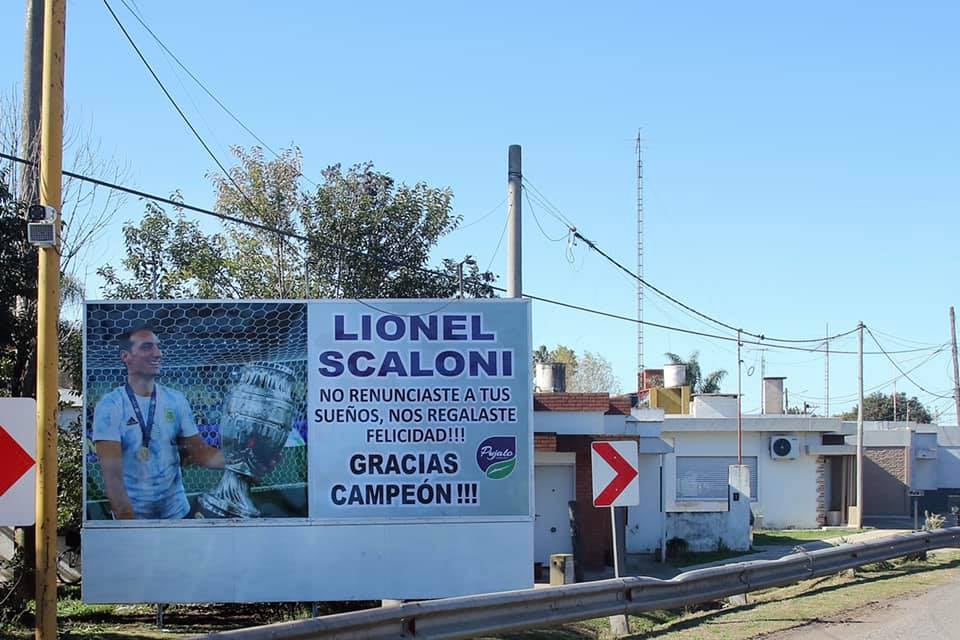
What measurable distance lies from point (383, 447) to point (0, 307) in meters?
5.31

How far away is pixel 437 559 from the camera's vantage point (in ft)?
49.5

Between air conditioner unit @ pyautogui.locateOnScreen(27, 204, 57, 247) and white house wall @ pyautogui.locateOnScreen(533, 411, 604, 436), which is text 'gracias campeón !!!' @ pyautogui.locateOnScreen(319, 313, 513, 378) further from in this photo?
white house wall @ pyautogui.locateOnScreen(533, 411, 604, 436)

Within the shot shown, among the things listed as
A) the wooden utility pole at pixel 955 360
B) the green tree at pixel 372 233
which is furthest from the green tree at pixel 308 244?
the wooden utility pole at pixel 955 360

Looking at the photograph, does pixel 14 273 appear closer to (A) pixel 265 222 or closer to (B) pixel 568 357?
(A) pixel 265 222

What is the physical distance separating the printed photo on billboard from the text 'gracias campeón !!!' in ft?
1.82

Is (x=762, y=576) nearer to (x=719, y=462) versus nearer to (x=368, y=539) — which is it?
(x=368, y=539)

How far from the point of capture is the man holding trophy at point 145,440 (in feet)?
49.0

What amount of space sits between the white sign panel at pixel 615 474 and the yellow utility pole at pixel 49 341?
6.40 meters

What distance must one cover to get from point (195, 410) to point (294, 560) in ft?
8.04

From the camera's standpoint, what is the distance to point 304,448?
15.1 metres

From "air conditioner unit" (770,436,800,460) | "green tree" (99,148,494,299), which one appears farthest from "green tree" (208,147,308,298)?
"air conditioner unit" (770,436,800,460)

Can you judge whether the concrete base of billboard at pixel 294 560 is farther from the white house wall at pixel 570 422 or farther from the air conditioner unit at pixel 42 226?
the white house wall at pixel 570 422

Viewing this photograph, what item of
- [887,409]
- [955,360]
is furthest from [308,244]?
[887,409]

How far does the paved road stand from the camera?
12070 mm
